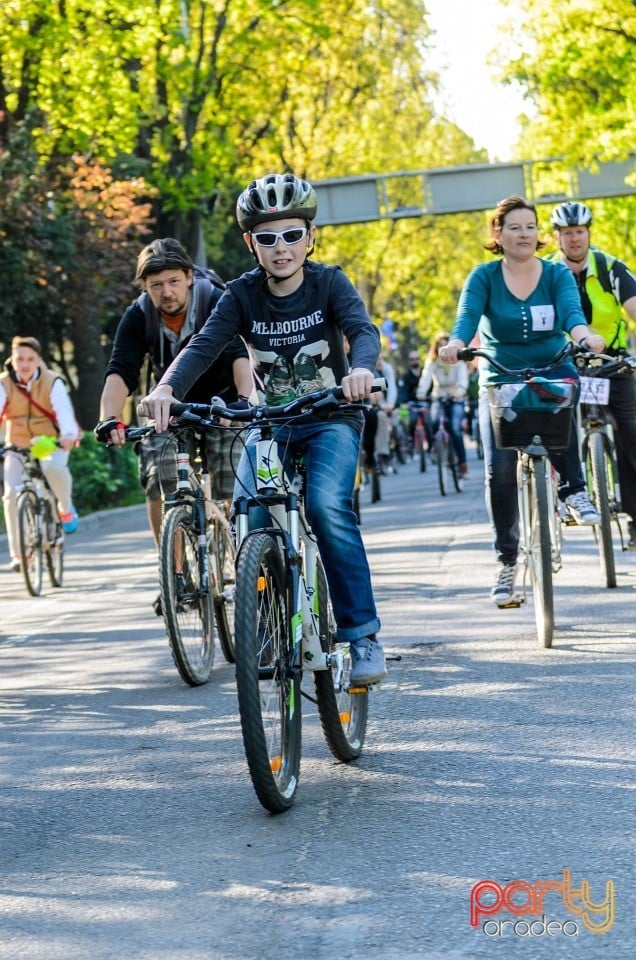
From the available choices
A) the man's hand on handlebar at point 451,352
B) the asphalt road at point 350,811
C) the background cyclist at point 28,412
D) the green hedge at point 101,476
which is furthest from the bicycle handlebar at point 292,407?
the green hedge at point 101,476

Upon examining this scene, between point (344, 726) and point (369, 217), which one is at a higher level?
point (369, 217)

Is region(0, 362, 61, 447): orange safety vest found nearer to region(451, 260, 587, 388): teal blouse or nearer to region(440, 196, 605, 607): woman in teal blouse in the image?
region(440, 196, 605, 607): woman in teal blouse

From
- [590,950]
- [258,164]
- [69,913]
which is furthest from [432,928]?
[258,164]

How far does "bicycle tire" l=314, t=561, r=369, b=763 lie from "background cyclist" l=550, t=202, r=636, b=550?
437cm

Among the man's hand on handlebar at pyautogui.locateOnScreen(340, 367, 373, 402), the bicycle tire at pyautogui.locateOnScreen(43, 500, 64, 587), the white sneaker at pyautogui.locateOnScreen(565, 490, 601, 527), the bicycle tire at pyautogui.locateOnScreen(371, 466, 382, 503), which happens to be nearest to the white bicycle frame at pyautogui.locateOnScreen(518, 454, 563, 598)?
the white sneaker at pyautogui.locateOnScreen(565, 490, 601, 527)

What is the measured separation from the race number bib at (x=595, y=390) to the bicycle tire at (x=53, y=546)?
494 cm

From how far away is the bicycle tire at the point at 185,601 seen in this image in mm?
7531

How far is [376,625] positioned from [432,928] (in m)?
1.82

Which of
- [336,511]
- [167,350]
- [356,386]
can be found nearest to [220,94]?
[167,350]

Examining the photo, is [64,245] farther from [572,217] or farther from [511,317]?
[511,317]

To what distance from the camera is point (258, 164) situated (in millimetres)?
44406

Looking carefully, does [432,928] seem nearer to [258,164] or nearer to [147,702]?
[147,702]

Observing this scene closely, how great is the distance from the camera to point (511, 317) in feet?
27.2

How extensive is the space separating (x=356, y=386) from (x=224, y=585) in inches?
131
